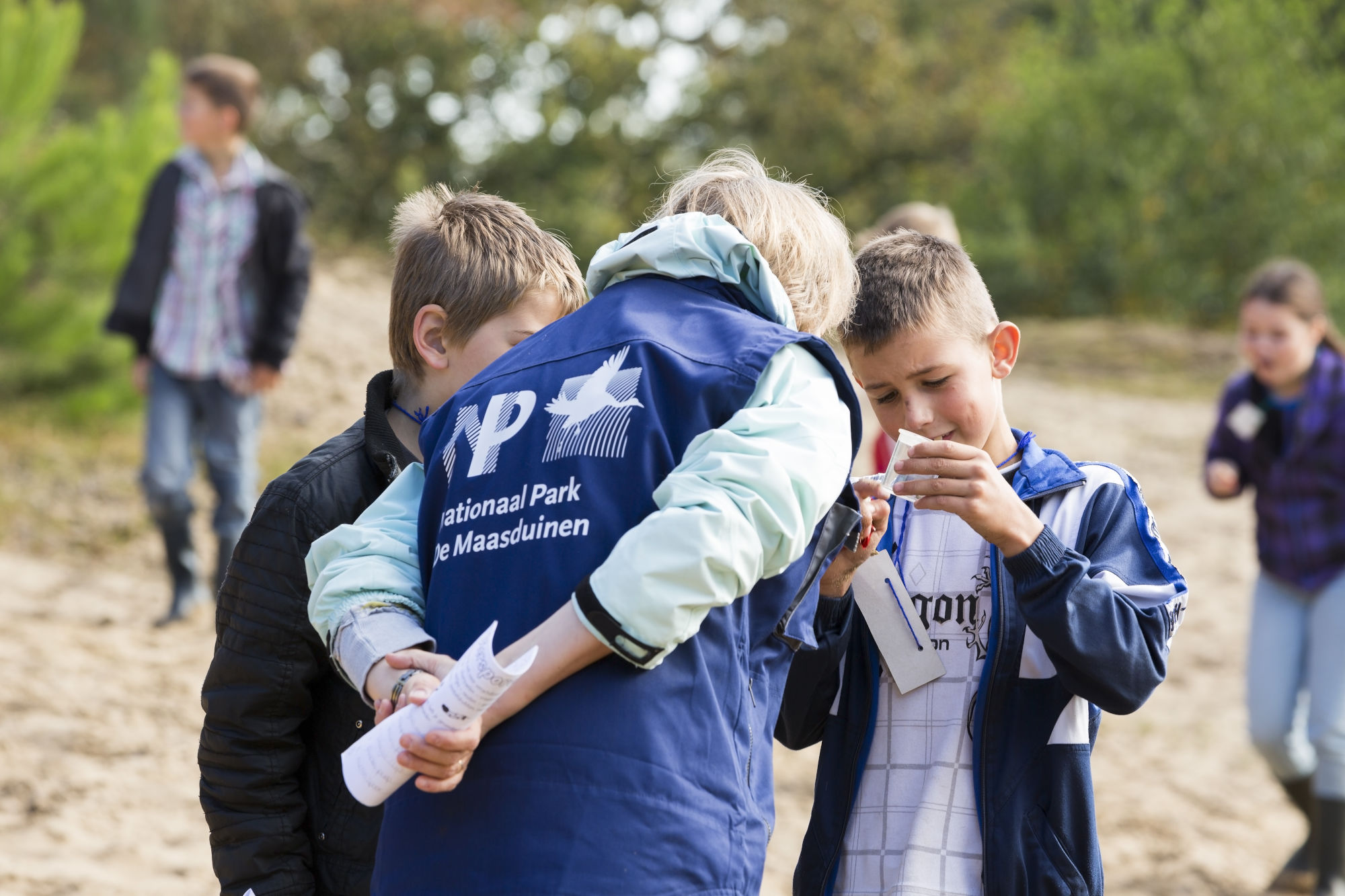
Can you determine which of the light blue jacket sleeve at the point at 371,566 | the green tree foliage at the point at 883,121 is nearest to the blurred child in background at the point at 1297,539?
the light blue jacket sleeve at the point at 371,566

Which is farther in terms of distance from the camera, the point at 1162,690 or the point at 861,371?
the point at 1162,690

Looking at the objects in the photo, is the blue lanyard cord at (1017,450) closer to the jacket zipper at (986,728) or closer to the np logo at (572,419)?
the jacket zipper at (986,728)

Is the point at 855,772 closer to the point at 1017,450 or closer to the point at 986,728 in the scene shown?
the point at 986,728

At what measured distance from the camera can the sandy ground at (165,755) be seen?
404 cm

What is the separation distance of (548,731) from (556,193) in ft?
57.8

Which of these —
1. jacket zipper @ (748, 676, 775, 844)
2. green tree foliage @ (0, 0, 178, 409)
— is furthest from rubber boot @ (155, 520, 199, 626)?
jacket zipper @ (748, 676, 775, 844)

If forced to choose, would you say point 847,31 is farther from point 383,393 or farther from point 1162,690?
point 383,393

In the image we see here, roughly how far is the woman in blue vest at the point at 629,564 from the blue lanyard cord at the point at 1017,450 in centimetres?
50

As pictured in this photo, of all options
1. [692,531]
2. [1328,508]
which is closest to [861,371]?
[692,531]

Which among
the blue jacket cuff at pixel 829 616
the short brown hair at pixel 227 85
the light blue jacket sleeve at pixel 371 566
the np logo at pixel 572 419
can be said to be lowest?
the light blue jacket sleeve at pixel 371 566

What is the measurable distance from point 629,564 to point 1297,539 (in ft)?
11.7

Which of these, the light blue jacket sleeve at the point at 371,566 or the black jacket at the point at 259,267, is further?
the black jacket at the point at 259,267

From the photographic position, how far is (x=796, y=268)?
1.82 meters

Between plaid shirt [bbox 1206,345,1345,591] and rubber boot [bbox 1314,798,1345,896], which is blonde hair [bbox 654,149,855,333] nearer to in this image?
plaid shirt [bbox 1206,345,1345,591]
